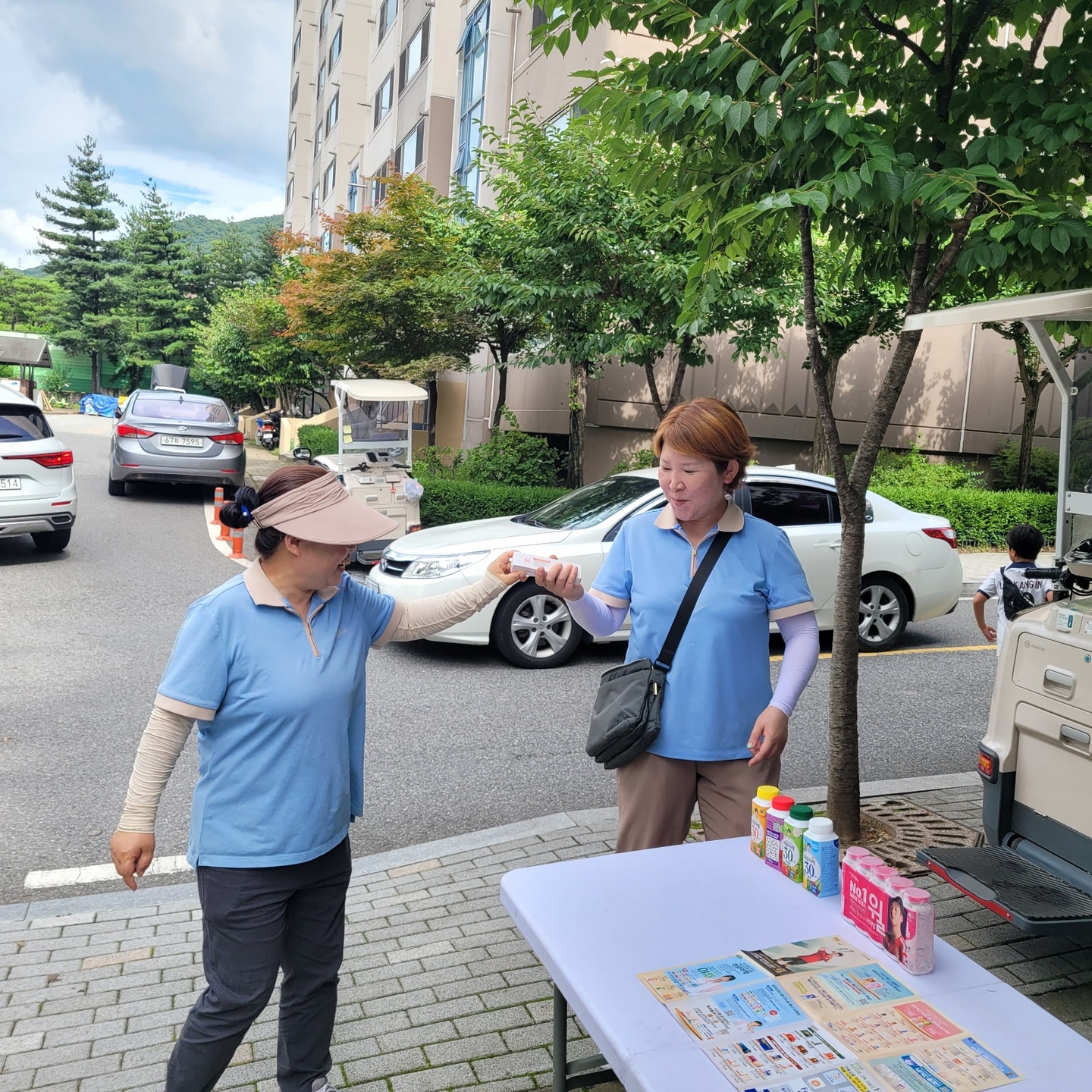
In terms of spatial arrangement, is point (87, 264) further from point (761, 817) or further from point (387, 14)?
point (761, 817)

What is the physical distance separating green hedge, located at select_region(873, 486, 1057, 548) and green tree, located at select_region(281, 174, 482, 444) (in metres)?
7.82

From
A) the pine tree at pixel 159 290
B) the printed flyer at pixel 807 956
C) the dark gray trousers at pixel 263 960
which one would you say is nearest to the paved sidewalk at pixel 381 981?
the dark gray trousers at pixel 263 960

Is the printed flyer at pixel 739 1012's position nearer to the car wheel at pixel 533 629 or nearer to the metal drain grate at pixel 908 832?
the metal drain grate at pixel 908 832

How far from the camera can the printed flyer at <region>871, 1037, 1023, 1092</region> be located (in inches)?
73.7

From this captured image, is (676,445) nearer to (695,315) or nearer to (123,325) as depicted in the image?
(695,315)

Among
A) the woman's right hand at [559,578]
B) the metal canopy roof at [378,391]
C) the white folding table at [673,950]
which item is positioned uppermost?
the metal canopy roof at [378,391]

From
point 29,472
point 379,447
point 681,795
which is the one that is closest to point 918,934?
point 681,795

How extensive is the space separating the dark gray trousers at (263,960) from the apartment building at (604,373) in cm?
1399

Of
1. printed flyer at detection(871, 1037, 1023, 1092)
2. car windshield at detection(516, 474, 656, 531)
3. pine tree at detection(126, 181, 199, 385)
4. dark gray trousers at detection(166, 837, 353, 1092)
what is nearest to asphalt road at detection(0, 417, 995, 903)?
car windshield at detection(516, 474, 656, 531)

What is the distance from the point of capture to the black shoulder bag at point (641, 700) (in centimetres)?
318

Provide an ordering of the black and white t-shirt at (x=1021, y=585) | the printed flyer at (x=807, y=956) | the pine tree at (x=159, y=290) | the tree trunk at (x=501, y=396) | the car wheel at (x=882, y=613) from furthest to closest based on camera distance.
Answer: the pine tree at (x=159, y=290) < the tree trunk at (x=501, y=396) < the car wheel at (x=882, y=613) < the black and white t-shirt at (x=1021, y=585) < the printed flyer at (x=807, y=956)

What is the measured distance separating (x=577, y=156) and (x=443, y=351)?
5.83 m

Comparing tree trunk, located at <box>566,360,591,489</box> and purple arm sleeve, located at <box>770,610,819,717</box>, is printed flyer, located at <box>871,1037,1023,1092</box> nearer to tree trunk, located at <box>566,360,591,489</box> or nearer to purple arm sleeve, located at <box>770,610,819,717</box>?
purple arm sleeve, located at <box>770,610,819,717</box>

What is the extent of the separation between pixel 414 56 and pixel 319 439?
47.8 ft
